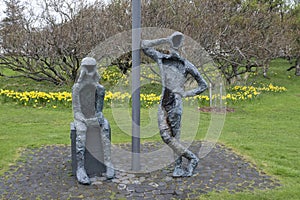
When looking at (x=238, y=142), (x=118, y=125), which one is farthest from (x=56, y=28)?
(x=238, y=142)

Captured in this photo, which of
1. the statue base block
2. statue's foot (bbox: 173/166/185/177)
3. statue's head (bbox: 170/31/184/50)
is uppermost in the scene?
statue's head (bbox: 170/31/184/50)

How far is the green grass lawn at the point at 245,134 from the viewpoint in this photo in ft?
16.3

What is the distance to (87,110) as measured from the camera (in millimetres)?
4680

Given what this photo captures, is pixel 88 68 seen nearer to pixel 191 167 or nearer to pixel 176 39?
pixel 176 39

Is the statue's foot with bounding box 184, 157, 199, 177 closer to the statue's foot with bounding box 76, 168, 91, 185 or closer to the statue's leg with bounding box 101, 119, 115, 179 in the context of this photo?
the statue's leg with bounding box 101, 119, 115, 179

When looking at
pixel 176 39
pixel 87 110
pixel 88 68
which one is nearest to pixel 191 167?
pixel 87 110

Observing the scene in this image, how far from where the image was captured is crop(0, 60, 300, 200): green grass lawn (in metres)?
4.96

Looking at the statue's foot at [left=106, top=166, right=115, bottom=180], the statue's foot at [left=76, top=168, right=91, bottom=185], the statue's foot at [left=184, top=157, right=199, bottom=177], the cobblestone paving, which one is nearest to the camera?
the cobblestone paving

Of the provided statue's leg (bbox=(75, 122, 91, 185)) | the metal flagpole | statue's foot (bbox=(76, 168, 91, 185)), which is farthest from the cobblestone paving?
the metal flagpole

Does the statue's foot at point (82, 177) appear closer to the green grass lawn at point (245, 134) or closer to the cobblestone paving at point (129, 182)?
the cobblestone paving at point (129, 182)

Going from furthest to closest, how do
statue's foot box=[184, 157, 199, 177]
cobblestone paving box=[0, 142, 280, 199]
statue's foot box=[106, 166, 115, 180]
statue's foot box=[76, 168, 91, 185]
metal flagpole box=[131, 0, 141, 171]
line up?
metal flagpole box=[131, 0, 141, 171] < statue's foot box=[184, 157, 199, 177] < statue's foot box=[106, 166, 115, 180] < statue's foot box=[76, 168, 91, 185] < cobblestone paving box=[0, 142, 280, 199]

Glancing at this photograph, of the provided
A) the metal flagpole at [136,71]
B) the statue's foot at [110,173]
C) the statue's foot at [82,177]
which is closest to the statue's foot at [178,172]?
the metal flagpole at [136,71]

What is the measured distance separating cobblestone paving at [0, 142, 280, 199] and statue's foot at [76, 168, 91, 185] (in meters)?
0.05

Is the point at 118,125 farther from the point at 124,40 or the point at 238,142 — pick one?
the point at 124,40
